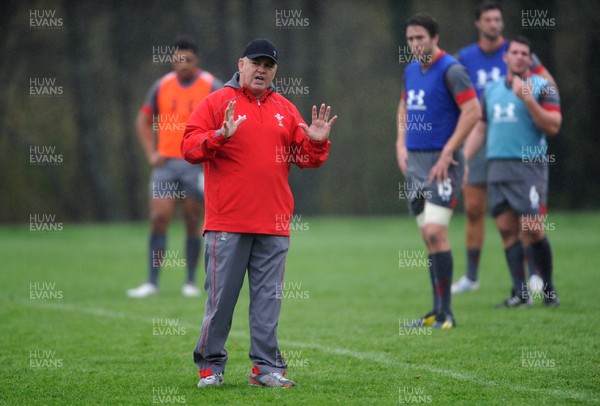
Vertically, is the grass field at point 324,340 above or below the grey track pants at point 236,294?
below

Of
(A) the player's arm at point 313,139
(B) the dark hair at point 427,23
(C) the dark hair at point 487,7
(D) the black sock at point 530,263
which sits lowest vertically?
(D) the black sock at point 530,263

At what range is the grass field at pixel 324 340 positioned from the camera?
5.88 metres

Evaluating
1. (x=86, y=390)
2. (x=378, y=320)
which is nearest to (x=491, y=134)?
(x=378, y=320)

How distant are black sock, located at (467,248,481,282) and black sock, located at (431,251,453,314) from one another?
2.67 meters

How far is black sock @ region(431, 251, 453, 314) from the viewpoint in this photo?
8.37 m

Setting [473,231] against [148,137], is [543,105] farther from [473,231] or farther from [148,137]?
[148,137]

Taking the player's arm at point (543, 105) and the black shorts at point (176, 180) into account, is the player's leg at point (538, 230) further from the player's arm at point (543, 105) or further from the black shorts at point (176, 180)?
the black shorts at point (176, 180)

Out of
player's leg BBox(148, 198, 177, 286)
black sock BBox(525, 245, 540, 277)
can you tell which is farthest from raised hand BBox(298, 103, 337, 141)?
player's leg BBox(148, 198, 177, 286)

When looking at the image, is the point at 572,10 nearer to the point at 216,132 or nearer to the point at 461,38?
the point at 461,38

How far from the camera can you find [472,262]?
36.3 feet

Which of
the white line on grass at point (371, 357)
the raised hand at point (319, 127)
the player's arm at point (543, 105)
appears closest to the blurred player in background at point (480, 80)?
the player's arm at point (543, 105)

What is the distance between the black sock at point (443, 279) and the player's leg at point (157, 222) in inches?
159

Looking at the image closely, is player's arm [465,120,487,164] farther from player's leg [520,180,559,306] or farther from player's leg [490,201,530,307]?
player's leg [520,180,559,306]

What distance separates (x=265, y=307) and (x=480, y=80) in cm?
543
